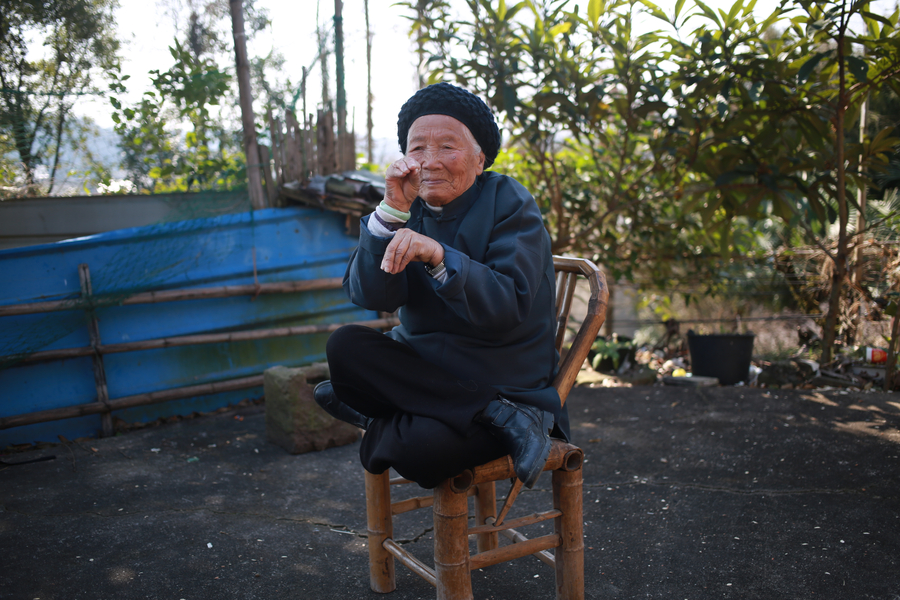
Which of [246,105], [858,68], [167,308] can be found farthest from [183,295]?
[858,68]

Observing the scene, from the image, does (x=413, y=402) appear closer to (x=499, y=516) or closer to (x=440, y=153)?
(x=499, y=516)

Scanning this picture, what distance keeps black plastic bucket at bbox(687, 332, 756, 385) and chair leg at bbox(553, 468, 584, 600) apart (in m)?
3.89

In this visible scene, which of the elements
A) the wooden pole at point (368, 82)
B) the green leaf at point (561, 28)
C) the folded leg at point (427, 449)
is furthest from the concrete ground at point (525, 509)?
the wooden pole at point (368, 82)

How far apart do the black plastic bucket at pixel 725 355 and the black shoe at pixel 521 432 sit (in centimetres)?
413

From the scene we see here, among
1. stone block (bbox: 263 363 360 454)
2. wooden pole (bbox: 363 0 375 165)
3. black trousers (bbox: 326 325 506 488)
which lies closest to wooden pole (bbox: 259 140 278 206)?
stone block (bbox: 263 363 360 454)

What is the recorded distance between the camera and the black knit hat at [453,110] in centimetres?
169

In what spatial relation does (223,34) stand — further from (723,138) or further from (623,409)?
(623,409)

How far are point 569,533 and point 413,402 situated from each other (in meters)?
0.66

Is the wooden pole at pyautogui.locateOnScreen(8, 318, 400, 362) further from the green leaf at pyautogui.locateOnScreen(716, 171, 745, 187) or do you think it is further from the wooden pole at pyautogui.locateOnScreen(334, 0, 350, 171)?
the green leaf at pyautogui.locateOnScreen(716, 171, 745, 187)

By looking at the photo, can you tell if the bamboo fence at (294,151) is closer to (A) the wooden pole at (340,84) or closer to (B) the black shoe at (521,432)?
(A) the wooden pole at (340,84)

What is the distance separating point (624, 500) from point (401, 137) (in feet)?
6.62

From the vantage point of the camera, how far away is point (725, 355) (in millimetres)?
5191

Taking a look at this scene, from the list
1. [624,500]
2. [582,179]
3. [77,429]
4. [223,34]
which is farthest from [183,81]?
[624,500]

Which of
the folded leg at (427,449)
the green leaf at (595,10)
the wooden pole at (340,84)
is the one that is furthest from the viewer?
the wooden pole at (340,84)
